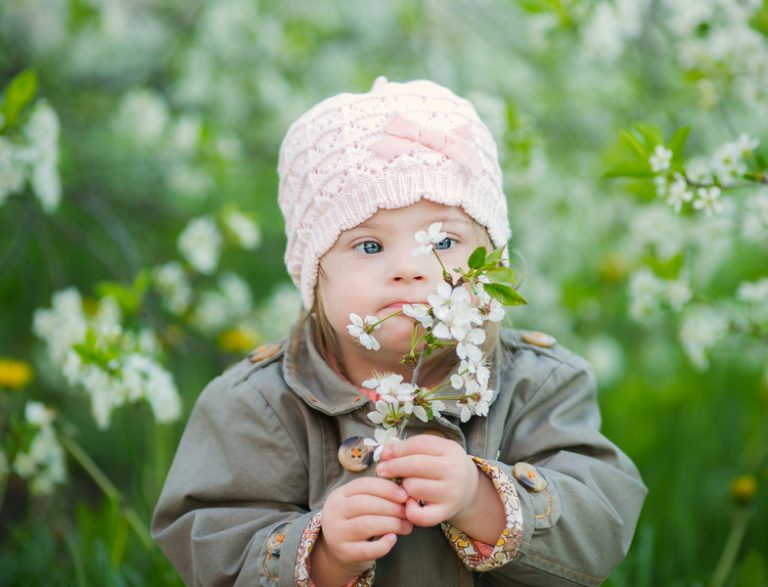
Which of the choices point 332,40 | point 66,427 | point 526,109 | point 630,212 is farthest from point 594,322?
point 66,427

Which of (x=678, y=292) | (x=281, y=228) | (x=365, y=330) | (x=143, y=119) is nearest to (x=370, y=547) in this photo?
(x=365, y=330)

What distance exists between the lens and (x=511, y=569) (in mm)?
1729

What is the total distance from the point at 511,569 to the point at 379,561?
26 cm

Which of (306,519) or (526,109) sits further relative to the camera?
(526,109)

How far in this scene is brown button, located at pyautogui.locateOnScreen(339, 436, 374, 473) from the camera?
1.79m

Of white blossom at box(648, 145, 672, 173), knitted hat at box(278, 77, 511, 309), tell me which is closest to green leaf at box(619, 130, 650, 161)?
white blossom at box(648, 145, 672, 173)

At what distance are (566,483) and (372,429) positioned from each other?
39cm

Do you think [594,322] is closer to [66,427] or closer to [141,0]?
[66,427]

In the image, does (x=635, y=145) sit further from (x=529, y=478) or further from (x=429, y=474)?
(x=429, y=474)

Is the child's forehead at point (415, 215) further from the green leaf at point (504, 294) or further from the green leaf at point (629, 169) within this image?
the green leaf at point (629, 169)

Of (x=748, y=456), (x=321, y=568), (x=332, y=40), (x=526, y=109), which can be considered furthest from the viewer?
(x=332, y=40)

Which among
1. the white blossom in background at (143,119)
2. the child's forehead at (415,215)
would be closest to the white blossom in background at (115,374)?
the child's forehead at (415,215)

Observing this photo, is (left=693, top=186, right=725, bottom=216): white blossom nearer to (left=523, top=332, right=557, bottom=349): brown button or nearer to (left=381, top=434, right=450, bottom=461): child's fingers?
(left=523, top=332, right=557, bottom=349): brown button

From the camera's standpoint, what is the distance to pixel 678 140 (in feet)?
6.75
